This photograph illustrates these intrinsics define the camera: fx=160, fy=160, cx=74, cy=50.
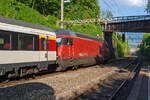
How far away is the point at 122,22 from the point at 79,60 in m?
22.3

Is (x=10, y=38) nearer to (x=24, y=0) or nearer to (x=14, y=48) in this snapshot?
(x=14, y=48)

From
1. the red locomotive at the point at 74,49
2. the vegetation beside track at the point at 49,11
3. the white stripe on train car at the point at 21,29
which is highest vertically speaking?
the vegetation beside track at the point at 49,11

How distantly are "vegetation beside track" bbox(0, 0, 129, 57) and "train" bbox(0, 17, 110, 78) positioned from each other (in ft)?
25.1

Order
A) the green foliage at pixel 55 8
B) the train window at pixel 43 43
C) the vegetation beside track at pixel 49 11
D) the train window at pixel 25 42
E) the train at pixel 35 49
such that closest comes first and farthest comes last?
1. the train at pixel 35 49
2. the train window at pixel 25 42
3. the train window at pixel 43 43
4. the vegetation beside track at pixel 49 11
5. the green foliage at pixel 55 8

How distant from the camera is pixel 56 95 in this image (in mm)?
6953

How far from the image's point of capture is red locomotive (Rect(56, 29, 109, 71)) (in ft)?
44.0

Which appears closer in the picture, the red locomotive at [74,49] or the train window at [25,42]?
the train window at [25,42]

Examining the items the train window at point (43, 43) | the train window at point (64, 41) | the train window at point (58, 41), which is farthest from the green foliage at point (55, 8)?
the train window at point (43, 43)

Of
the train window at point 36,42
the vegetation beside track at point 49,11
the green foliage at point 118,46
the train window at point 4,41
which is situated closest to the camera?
the train window at point 4,41

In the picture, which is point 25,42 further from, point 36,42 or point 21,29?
point 36,42

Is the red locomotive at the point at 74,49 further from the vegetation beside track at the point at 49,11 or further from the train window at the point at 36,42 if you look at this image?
the vegetation beside track at the point at 49,11

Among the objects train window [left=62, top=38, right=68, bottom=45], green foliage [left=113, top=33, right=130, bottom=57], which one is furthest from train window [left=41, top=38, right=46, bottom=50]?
green foliage [left=113, top=33, right=130, bottom=57]

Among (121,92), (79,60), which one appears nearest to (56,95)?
(121,92)

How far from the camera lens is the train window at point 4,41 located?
8.31 metres
